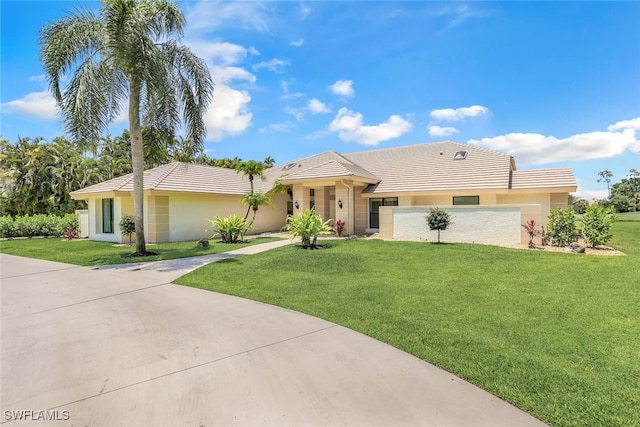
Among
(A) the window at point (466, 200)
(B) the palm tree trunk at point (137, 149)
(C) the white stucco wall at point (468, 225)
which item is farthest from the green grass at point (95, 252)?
(A) the window at point (466, 200)

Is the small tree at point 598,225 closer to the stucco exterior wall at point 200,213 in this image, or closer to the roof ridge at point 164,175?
the stucco exterior wall at point 200,213

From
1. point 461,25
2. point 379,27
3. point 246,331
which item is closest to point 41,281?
point 246,331

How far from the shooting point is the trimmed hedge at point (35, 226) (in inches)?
911

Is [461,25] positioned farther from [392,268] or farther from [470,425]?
[470,425]

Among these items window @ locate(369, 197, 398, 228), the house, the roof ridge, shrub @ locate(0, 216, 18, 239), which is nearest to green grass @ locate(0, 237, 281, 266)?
the house

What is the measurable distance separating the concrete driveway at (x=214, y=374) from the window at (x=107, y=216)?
1398cm

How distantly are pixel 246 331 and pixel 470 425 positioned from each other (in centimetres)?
333

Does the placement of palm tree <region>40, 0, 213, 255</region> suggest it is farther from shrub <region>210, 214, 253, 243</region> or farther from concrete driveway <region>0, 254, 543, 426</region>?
concrete driveway <region>0, 254, 543, 426</region>

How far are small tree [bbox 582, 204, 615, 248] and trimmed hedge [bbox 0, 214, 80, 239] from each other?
1146 inches

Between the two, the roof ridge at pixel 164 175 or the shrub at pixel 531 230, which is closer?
the shrub at pixel 531 230

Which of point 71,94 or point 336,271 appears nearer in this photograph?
point 336,271

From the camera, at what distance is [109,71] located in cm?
1195

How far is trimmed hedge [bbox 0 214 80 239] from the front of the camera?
23.1m

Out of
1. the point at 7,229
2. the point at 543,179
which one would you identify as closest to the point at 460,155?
the point at 543,179
